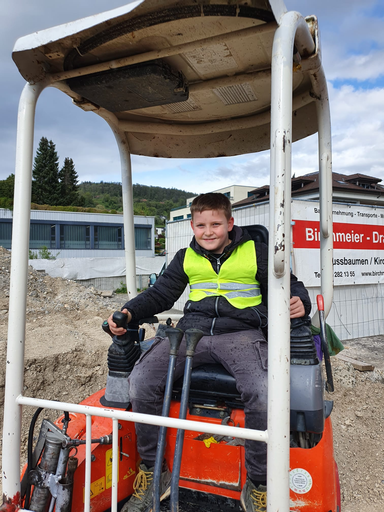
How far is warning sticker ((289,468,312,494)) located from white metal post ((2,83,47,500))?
1.13 metres

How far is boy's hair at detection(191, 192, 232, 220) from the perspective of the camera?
6.92ft

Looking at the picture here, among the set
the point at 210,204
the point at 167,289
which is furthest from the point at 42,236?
the point at 210,204

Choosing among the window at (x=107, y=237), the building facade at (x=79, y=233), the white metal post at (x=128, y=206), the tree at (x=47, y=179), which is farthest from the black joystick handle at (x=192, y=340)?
the tree at (x=47, y=179)

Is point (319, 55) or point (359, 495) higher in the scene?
point (319, 55)

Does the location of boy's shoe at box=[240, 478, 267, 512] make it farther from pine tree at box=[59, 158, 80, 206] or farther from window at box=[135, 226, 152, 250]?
pine tree at box=[59, 158, 80, 206]

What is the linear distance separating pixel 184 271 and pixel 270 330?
1008 millimetres

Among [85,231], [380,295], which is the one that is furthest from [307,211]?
[85,231]

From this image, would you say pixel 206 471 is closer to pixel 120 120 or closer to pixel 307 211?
pixel 120 120

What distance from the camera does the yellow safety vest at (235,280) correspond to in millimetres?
1984

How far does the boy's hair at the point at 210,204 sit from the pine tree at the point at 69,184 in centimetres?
5913

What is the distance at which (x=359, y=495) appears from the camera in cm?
284

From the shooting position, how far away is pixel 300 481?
1613mm

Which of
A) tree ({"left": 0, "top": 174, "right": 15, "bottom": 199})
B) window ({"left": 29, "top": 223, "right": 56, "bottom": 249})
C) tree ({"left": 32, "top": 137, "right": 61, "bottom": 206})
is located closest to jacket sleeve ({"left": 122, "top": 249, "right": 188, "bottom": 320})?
window ({"left": 29, "top": 223, "right": 56, "bottom": 249})

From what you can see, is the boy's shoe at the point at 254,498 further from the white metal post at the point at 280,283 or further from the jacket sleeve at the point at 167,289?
the jacket sleeve at the point at 167,289
